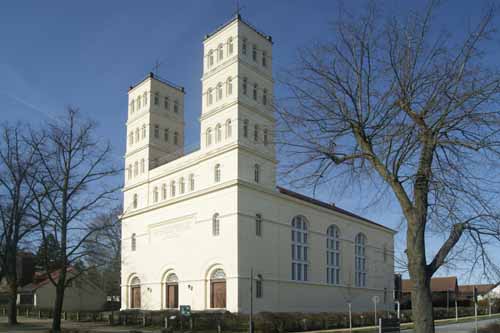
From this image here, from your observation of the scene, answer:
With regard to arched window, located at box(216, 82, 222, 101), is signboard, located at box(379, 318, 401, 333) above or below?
below

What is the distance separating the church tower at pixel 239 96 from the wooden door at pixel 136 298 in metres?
15.6

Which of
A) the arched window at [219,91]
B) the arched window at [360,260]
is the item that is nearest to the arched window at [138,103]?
the arched window at [219,91]

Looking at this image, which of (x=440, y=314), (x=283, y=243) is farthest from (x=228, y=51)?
(x=440, y=314)

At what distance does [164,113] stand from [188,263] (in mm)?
16096

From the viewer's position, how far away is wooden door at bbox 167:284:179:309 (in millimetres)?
43562

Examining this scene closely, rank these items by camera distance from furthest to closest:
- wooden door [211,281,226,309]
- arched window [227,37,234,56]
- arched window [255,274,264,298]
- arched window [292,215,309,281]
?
arched window [292,215,309,281] < arched window [227,37,234,56] < arched window [255,274,264,298] < wooden door [211,281,226,309]

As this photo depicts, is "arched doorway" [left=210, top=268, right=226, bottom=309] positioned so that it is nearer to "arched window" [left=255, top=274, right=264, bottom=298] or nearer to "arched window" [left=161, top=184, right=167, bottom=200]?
"arched window" [left=255, top=274, right=264, bottom=298]

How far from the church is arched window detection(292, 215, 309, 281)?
0.09 meters

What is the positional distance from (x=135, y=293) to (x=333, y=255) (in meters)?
18.9

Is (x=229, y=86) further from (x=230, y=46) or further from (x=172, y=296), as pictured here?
(x=172, y=296)

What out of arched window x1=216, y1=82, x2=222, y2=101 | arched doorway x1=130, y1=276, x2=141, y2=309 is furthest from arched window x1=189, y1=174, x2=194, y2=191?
arched doorway x1=130, y1=276, x2=141, y2=309

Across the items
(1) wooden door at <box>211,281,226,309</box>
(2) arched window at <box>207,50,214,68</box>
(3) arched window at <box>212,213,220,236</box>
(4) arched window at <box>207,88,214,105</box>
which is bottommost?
(1) wooden door at <box>211,281,226,309</box>

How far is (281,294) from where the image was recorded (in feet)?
137

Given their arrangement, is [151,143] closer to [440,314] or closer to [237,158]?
[237,158]
